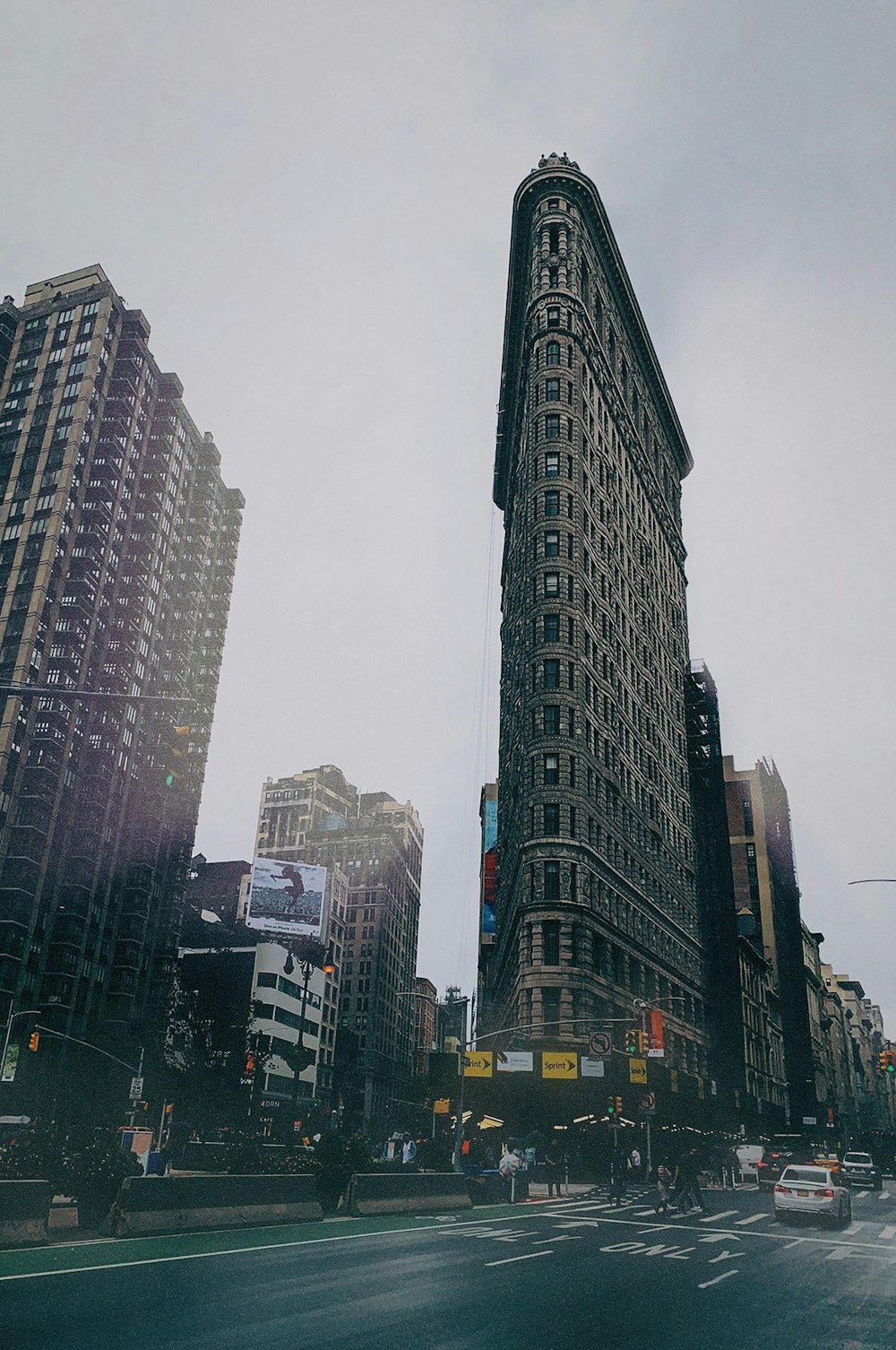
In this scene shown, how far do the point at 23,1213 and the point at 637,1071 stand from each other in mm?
43593

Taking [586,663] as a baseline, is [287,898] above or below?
below

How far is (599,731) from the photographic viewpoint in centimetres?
6694

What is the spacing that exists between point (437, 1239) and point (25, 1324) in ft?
41.6

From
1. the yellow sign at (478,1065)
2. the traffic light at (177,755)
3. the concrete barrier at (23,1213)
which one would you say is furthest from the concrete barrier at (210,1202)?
the yellow sign at (478,1065)

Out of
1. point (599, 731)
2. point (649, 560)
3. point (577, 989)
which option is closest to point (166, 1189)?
point (577, 989)

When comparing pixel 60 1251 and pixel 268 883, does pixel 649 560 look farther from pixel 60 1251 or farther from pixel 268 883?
pixel 60 1251

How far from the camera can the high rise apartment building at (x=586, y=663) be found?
195 feet

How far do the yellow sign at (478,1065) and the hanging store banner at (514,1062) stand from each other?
0.65 m

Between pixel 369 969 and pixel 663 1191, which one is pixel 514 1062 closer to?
pixel 663 1191

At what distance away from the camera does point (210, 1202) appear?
20.6m

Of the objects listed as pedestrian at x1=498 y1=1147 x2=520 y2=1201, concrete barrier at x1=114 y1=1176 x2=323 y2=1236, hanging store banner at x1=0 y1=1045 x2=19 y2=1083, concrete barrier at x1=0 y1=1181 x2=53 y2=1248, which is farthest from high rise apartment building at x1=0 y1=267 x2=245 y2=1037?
concrete barrier at x1=0 y1=1181 x2=53 y2=1248

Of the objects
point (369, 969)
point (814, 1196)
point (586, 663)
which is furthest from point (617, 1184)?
point (369, 969)

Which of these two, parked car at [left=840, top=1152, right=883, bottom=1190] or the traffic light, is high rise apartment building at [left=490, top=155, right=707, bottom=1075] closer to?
parked car at [left=840, top=1152, right=883, bottom=1190]

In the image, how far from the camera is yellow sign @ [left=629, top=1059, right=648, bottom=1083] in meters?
53.7
